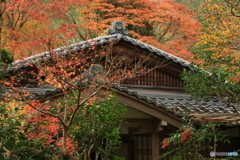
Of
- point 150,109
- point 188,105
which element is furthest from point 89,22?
point 150,109

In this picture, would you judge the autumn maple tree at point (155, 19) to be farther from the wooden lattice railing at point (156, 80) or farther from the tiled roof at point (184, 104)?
the tiled roof at point (184, 104)

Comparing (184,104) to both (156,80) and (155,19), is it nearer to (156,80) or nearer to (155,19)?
(156,80)

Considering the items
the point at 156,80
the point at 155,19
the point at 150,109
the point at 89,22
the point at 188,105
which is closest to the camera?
the point at 150,109

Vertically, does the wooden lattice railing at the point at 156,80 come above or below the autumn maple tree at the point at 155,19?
below

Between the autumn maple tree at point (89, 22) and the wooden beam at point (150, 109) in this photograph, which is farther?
the autumn maple tree at point (89, 22)

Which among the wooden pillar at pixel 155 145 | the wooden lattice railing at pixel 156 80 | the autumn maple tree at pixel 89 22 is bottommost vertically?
the wooden pillar at pixel 155 145

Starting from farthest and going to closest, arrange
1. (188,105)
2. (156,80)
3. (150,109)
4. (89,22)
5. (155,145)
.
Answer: (89,22) < (156,80) < (188,105) < (155,145) < (150,109)

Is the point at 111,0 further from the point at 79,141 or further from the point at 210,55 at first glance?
the point at 79,141

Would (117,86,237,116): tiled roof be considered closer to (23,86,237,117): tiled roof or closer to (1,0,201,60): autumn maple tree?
(23,86,237,117): tiled roof

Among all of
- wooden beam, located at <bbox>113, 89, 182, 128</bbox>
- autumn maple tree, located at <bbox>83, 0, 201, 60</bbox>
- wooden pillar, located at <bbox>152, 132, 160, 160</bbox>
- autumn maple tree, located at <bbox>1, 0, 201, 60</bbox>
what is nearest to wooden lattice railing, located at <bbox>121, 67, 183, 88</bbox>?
wooden pillar, located at <bbox>152, 132, 160, 160</bbox>

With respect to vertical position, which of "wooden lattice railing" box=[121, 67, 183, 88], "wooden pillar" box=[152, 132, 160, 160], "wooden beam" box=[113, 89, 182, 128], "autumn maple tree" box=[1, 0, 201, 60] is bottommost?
"wooden pillar" box=[152, 132, 160, 160]

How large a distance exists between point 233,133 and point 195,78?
387 cm

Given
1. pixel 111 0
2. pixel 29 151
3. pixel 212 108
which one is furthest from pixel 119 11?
pixel 29 151

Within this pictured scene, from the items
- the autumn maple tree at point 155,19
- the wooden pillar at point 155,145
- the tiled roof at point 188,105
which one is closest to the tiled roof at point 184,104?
the tiled roof at point 188,105
